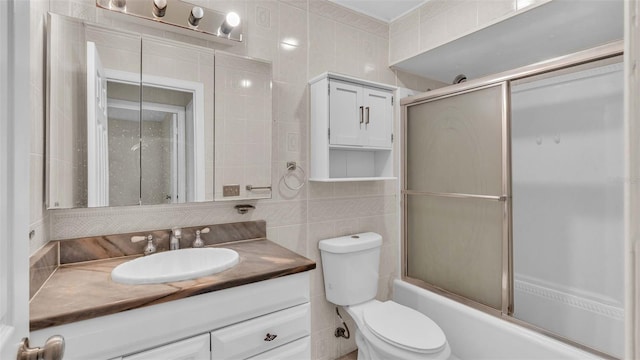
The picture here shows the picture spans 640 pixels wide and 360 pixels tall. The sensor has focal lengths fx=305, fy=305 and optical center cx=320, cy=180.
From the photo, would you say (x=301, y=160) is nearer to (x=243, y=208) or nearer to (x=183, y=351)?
(x=243, y=208)

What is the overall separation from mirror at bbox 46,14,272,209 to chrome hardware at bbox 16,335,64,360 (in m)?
0.84

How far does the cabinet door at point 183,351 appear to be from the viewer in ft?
3.14

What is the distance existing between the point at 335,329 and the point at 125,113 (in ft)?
5.60

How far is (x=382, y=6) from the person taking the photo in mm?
2006

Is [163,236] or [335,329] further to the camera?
[335,329]

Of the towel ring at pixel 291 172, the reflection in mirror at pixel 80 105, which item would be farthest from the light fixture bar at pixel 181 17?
the towel ring at pixel 291 172

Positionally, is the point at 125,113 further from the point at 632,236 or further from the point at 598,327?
the point at 598,327

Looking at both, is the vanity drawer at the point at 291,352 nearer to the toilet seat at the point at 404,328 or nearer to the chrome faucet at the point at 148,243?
the toilet seat at the point at 404,328

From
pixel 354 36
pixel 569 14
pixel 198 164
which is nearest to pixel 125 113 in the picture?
pixel 198 164

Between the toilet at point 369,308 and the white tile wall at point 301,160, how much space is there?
0.39 ft

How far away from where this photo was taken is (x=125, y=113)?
1304mm

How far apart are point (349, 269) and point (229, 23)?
1478 millimetres

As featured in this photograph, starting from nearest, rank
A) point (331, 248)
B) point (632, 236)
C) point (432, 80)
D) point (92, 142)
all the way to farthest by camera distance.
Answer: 1. point (632, 236)
2. point (92, 142)
3. point (331, 248)
4. point (432, 80)

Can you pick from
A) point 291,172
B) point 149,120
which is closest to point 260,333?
point 291,172
